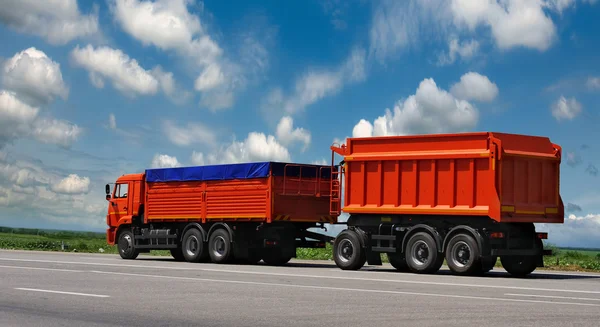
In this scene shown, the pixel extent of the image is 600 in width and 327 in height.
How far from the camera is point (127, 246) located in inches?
1246

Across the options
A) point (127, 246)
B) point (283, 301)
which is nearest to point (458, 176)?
point (283, 301)

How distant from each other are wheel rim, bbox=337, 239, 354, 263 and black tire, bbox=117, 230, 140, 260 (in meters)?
9.80

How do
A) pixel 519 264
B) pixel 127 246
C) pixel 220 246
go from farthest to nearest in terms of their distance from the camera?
pixel 127 246
pixel 220 246
pixel 519 264

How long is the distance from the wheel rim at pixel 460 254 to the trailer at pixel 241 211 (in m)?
5.64

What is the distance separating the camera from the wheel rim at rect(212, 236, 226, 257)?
2758 cm

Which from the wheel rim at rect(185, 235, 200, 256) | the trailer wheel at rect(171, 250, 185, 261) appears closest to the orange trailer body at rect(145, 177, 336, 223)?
the wheel rim at rect(185, 235, 200, 256)

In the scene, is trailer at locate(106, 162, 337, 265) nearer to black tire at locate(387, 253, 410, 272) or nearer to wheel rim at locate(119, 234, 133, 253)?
wheel rim at locate(119, 234, 133, 253)

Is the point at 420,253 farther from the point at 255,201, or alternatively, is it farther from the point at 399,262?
the point at 255,201

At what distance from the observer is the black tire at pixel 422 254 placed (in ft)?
71.8

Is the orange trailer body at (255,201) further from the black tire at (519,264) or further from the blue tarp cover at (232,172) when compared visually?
the black tire at (519,264)

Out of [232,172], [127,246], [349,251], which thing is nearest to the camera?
[349,251]

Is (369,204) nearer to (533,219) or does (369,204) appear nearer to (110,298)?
(533,219)

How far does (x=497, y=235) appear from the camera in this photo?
2120cm

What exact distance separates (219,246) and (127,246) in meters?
5.27
